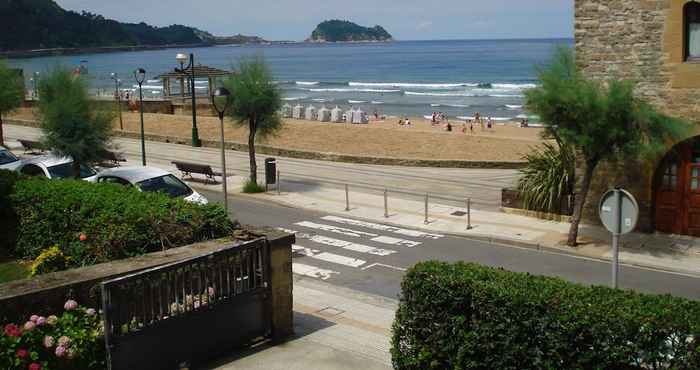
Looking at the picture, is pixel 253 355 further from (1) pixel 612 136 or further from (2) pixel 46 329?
(1) pixel 612 136

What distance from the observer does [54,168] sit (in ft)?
73.5

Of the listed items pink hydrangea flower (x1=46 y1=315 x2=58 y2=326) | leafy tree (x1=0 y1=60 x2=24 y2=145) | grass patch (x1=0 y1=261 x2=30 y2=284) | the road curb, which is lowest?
the road curb

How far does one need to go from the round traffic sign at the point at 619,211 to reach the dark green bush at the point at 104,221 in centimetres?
491

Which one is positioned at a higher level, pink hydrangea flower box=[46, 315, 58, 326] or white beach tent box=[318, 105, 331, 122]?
white beach tent box=[318, 105, 331, 122]

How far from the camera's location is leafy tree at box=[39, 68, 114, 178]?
71.7ft

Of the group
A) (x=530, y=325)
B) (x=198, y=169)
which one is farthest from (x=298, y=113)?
(x=530, y=325)

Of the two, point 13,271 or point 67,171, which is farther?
point 67,171

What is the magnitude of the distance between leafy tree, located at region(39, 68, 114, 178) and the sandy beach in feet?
28.1

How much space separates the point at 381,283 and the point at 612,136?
5883mm

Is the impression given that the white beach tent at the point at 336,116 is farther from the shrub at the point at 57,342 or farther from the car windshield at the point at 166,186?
the shrub at the point at 57,342

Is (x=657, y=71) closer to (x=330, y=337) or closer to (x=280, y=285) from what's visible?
(x=330, y=337)

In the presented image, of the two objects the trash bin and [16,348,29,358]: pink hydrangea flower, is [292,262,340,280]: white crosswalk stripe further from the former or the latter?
the trash bin

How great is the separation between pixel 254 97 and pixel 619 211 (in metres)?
15.8

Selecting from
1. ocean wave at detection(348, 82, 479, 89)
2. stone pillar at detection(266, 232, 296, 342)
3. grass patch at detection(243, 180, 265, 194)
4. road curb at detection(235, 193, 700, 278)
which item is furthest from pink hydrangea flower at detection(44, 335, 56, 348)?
ocean wave at detection(348, 82, 479, 89)
